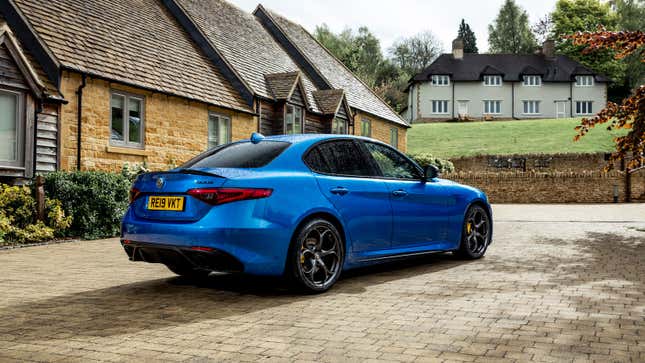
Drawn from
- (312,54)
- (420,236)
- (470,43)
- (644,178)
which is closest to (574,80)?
(470,43)

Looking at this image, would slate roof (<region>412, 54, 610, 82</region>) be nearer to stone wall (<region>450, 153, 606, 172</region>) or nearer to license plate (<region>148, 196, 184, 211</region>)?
stone wall (<region>450, 153, 606, 172</region>)

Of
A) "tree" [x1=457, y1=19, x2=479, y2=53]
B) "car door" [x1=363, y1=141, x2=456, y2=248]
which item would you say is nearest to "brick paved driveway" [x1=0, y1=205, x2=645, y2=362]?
"car door" [x1=363, y1=141, x2=456, y2=248]

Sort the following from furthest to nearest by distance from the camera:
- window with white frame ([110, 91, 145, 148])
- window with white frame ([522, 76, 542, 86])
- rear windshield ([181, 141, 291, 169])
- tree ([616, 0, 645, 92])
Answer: tree ([616, 0, 645, 92]), window with white frame ([522, 76, 542, 86]), window with white frame ([110, 91, 145, 148]), rear windshield ([181, 141, 291, 169])

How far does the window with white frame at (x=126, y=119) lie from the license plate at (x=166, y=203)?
387 inches

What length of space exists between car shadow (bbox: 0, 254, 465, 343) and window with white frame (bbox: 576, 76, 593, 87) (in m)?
64.1

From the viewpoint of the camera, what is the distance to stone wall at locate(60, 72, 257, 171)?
44.3ft

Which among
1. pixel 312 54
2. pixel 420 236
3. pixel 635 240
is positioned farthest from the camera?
pixel 312 54

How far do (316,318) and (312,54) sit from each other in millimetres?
25519

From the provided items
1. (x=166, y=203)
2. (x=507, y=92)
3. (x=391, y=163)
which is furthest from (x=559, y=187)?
(x=507, y=92)

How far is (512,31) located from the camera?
85.3 m

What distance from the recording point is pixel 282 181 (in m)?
5.50

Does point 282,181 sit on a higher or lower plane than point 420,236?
higher

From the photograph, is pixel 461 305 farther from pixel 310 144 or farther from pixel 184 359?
pixel 184 359

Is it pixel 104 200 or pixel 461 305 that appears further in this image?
pixel 104 200
